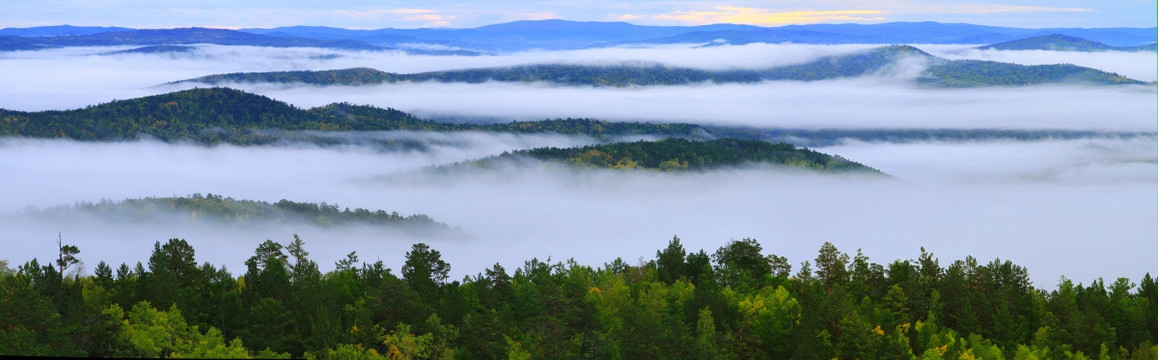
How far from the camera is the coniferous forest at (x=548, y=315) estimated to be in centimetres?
6581

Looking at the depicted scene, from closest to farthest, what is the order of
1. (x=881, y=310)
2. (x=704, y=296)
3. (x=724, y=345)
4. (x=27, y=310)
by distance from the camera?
(x=27, y=310), (x=724, y=345), (x=704, y=296), (x=881, y=310)

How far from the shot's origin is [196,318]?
72.1 m

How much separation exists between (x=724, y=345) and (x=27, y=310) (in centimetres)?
4460

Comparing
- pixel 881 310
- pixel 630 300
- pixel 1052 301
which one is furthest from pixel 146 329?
pixel 1052 301

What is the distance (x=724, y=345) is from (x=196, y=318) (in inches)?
1433

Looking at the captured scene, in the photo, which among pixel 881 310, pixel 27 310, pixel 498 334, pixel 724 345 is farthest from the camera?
pixel 881 310

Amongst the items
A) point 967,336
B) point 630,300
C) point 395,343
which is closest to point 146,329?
point 395,343

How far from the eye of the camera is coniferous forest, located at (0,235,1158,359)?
65812mm

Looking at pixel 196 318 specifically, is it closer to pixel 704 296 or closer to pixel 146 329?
pixel 146 329

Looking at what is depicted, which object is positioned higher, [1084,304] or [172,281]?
[172,281]

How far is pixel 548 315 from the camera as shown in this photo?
243 ft

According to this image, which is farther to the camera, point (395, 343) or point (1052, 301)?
point (1052, 301)

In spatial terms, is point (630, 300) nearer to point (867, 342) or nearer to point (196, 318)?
point (867, 342)

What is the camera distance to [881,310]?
284 ft
